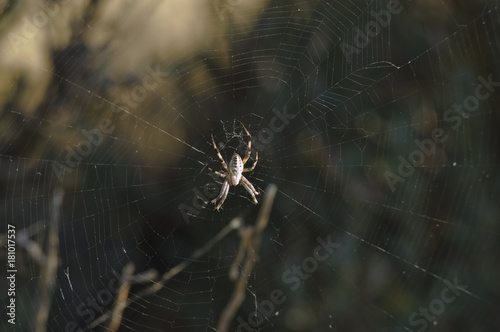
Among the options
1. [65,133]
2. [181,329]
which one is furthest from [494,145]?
[65,133]

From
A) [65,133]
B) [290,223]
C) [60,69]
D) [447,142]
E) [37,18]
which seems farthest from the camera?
[290,223]

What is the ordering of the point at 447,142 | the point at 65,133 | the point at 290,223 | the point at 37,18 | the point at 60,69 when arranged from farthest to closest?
the point at 290,223 < the point at 447,142 < the point at 65,133 < the point at 60,69 < the point at 37,18

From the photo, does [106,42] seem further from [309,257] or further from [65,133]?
[309,257]

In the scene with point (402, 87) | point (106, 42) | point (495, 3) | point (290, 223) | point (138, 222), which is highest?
point (106, 42)
